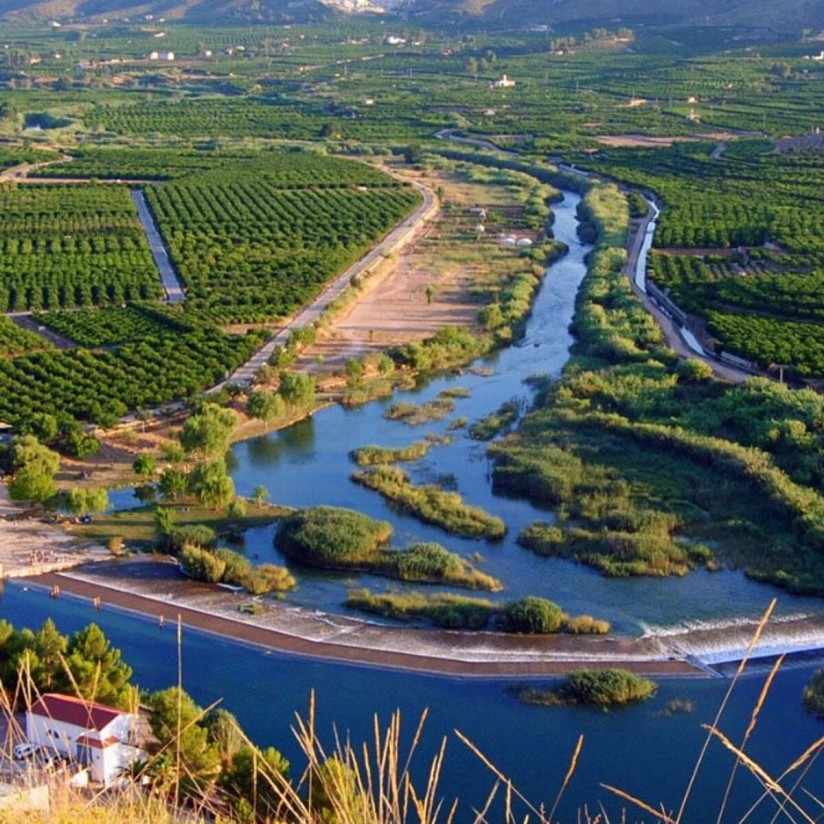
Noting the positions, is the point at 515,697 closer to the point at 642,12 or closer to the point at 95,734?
the point at 95,734

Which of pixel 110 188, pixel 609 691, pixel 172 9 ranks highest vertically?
pixel 172 9

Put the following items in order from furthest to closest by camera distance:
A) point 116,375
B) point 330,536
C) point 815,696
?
point 116,375 → point 330,536 → point 815,696

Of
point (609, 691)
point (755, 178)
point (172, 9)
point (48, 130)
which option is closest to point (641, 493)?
point (609, 691)

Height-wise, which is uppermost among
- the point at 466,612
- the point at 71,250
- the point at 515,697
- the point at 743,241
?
the point at 71,250

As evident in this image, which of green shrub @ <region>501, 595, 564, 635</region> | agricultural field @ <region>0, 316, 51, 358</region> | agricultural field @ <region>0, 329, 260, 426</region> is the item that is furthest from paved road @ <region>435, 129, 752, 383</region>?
agricultural field @ <region>0, 316, 51, 358</region>

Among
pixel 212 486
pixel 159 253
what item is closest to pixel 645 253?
pixel 159 253

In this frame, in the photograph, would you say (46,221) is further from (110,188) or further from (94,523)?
(94,523)

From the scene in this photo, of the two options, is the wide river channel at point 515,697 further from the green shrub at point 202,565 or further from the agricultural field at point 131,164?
the agricultural field at point 131,164
